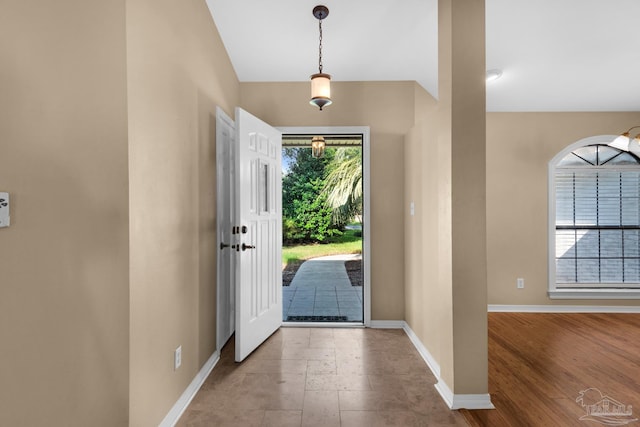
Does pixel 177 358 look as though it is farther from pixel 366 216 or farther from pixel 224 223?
pixel 366 216

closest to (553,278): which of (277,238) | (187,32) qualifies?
(277,238)

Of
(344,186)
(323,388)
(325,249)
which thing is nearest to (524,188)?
(323,388)

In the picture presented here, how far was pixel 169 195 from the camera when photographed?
1.85 meters

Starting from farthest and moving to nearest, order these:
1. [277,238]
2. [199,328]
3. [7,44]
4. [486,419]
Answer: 1. [277,238]
2. [199,328]
3. [486,419]
4. [7,44]

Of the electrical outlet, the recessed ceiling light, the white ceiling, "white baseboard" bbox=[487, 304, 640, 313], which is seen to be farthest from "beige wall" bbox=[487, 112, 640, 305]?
the electrical outlet

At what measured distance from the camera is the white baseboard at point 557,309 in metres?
3.75

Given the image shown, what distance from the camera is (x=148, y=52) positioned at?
5.29 feet

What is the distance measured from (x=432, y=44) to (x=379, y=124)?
844mm

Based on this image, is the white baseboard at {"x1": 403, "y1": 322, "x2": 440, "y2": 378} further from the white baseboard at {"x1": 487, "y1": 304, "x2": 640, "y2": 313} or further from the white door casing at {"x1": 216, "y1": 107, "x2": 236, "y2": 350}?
the white door casing at {"x1": 216, "y1": 107, "x2": 236, "y2": 350}

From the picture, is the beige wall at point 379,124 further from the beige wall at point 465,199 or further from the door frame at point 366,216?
the beige wall at point 465,199

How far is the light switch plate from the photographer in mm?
870

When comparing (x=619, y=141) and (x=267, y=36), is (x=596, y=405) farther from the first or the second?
(x=267, y=36)

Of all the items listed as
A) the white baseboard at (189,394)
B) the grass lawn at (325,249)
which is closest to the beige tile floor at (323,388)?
the white baseboard at (189,394)

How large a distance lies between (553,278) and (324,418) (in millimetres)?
3299
